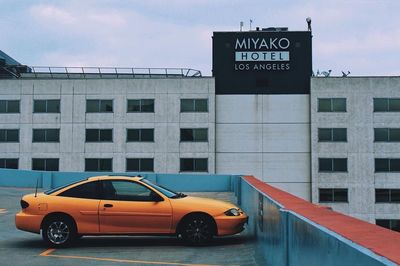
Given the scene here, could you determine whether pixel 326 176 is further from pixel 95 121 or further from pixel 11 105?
pixel 11 105

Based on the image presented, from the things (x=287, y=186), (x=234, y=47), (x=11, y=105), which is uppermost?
(x=234, y=47)

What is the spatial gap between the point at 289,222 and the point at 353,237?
2444mm

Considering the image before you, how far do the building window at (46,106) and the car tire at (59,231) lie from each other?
45985mm

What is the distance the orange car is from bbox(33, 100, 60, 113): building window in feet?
150

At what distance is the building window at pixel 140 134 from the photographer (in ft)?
178

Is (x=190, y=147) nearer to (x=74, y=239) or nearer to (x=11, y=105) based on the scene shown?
(x=11, y=105)

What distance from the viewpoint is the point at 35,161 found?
55594 mm

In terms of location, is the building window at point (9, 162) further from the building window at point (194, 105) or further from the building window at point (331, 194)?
the building window at point (331, 194)

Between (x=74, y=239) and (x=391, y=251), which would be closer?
(x=391, y=251)

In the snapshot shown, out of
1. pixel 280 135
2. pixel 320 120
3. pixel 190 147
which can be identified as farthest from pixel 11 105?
pixel 320 120

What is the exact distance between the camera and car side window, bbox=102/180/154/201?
11.3 m

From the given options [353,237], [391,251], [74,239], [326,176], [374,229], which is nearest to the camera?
[391,251]

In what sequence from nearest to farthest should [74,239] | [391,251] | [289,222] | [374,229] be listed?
[391,251] < [374,229] < [289,222] < [74,239]

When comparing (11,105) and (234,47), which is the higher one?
(234,47)
